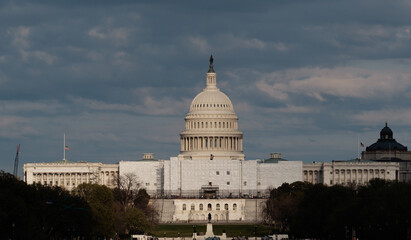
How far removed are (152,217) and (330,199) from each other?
43900 mm

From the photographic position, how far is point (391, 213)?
113 metres

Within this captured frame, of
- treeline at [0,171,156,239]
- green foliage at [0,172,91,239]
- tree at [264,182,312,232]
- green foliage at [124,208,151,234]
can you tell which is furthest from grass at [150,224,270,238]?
green foliage at [0,172,91,239]

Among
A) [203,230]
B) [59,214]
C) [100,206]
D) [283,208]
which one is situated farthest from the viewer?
[203,230]

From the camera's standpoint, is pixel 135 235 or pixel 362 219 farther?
pixel 135 235

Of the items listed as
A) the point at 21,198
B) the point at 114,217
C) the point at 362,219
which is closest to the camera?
the point at 21,198

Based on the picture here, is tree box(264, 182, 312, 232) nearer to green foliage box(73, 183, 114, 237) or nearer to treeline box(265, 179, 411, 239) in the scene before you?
treeline box(265, 179, 411, 239)

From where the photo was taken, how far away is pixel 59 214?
12275cm

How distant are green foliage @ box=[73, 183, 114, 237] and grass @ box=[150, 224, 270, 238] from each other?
1488 centimetres

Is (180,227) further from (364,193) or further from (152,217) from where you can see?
(364,193)

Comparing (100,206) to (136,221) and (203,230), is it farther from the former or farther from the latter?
(203,230)

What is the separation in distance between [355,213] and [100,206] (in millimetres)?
30476

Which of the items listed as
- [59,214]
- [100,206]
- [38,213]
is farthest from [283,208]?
Answer: [38,213]

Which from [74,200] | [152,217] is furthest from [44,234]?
[152,217]

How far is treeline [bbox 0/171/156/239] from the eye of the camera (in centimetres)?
10656
